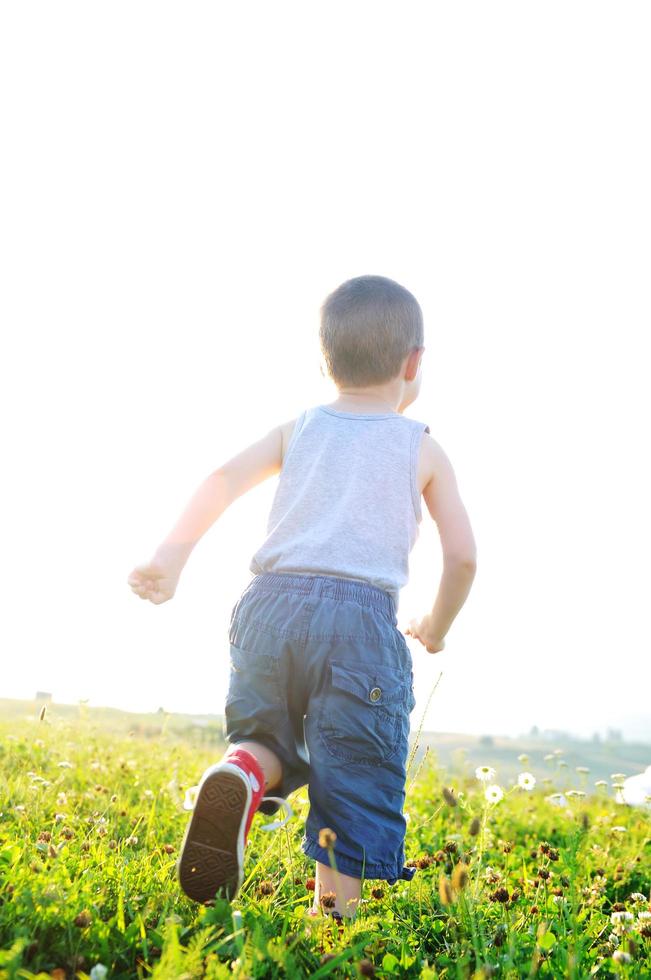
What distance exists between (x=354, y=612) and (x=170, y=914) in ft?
3.56

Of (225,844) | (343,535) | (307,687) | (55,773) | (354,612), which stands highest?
(343,535)

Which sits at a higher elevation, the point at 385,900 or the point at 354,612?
the point at 354,612

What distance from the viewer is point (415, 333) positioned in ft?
11.7

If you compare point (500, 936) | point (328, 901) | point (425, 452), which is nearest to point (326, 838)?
point (328, 901)

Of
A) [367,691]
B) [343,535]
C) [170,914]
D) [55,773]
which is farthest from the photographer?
[55,773]

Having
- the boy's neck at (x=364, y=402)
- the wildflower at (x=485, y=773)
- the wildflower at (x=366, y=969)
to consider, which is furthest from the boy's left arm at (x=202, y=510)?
the wildflower at (x=485, y=773)

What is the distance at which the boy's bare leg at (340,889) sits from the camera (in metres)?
2.91

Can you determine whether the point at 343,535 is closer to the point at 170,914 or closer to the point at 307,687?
the point at 307,687

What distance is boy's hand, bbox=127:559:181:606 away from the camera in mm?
3203

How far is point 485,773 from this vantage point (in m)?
4.38

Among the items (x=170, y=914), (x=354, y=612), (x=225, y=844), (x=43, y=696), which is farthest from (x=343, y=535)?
(x=43, y=696)

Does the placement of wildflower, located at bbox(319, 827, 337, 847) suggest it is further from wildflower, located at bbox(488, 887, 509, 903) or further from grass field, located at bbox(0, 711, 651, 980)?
wildflower, located at bbox(488, 887, 509, 903)

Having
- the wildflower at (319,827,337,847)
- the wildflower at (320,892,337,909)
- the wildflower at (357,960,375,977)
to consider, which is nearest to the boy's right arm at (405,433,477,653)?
the wildflower at (319,827,337,847)

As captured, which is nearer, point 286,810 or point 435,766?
point 286,810
